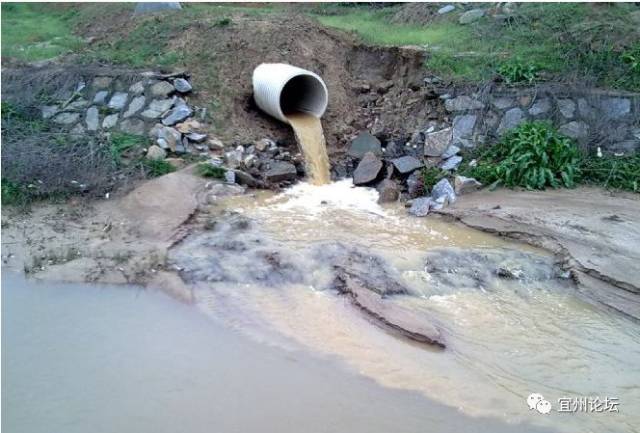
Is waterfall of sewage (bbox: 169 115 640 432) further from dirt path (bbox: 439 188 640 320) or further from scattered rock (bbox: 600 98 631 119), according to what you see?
scattered rock (bbox: 600 98 631 119)

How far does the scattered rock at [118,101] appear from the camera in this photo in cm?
989

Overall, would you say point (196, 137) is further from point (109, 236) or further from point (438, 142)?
point (438, 142)

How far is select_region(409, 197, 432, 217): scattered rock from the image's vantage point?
8281mm

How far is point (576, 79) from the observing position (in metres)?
9.38

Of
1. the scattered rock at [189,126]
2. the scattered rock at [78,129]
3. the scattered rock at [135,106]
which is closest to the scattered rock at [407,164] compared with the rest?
the scattered rock at [189,126]

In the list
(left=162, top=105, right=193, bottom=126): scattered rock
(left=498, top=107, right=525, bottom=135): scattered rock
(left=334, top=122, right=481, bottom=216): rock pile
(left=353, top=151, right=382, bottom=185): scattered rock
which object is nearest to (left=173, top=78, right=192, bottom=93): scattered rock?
(left=162, top=105, right=193, bottom=126): scattered rock

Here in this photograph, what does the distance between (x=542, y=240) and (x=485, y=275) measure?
3.60 ft

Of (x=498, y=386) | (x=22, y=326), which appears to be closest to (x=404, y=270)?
(x=498, y=386)

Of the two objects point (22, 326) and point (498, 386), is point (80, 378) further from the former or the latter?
point (498, 386)

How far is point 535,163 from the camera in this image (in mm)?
8609

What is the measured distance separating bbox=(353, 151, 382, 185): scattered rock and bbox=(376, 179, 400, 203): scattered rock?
0.35m

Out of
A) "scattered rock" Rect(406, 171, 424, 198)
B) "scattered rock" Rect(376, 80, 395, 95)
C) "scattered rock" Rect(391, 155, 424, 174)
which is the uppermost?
"scattered rock" Rect(376, 80, 395, 95)

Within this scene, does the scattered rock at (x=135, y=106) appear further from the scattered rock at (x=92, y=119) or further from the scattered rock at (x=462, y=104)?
the scattered rock at (x=462, y=104)

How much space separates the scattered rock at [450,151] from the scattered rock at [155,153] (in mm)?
4398
